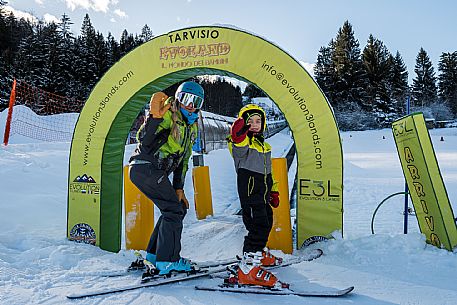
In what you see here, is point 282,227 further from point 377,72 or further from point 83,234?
point 377,72

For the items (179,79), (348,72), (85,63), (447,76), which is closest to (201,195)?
(179,79)

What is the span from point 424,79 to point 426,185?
57.6 metres

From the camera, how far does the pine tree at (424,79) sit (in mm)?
54656

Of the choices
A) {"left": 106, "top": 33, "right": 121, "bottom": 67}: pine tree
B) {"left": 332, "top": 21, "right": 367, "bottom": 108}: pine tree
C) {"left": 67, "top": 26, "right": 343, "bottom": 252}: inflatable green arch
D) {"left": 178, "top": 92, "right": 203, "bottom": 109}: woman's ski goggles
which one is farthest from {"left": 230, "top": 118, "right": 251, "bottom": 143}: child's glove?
{"left": 332, "top": 21, "right": 367, "bottom": 108}: pine tree

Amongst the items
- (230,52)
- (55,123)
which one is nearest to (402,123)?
(230,52)

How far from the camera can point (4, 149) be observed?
9992 millimetres

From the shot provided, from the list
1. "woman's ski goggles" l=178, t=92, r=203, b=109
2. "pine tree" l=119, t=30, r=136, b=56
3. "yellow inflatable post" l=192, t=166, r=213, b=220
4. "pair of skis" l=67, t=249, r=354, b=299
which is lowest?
"pair of skis" l=67, t=249, r=354, b=299

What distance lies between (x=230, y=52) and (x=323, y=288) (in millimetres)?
3088

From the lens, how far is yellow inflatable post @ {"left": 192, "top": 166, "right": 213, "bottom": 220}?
759 cm

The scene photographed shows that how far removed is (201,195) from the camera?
7.64 meters

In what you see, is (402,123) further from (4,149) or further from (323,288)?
(4,149)

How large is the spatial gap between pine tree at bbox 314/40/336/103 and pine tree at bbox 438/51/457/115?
1457 cm

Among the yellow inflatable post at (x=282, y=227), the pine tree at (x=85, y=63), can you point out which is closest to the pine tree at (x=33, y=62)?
the pine tree at (x=85, y=63)

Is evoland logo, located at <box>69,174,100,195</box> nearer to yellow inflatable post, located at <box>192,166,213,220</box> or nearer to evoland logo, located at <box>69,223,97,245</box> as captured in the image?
evoland logo, located at <box>69,223,97,245</box>
